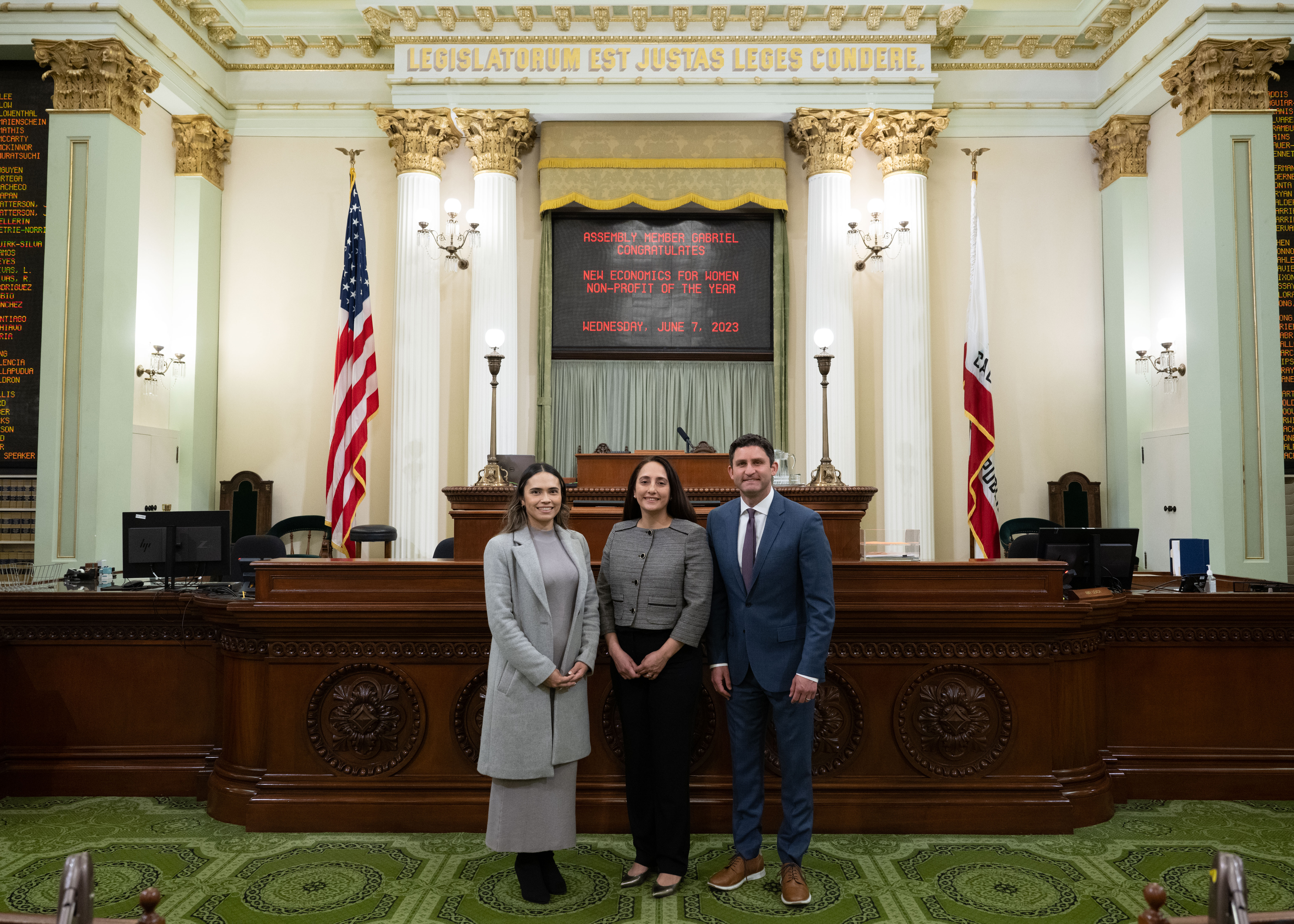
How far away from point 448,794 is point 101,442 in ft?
21.9

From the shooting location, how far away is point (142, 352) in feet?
31.4

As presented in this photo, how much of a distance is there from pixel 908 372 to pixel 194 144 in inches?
358

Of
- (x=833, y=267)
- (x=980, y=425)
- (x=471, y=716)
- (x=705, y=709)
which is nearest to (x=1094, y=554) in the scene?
(x=705, y=709)

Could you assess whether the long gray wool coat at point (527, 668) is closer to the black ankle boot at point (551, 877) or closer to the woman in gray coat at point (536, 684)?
the woman in gray coat at point (536, 684)

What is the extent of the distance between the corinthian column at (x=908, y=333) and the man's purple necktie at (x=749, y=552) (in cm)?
692

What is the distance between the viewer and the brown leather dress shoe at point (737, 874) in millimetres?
3346

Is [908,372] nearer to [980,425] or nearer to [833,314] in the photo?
[833,314]

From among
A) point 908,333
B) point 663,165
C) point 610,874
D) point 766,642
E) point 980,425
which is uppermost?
point 663,165

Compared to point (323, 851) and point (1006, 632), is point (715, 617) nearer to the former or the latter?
point (1006, 632)

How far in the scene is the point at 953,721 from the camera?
4.04 m

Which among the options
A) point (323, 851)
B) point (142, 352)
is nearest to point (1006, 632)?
point (323, 851)

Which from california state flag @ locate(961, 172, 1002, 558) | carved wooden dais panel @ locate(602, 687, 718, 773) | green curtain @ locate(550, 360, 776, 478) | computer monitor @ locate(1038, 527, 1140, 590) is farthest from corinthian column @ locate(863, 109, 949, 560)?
carved wooden dais panel @ locate(602, 687, 718, 773)

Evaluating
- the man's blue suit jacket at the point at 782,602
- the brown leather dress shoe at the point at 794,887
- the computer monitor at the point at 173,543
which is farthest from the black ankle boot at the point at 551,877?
the computer monitor at the point at 173,543

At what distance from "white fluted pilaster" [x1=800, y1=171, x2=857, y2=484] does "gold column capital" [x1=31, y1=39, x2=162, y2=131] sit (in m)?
7.67
